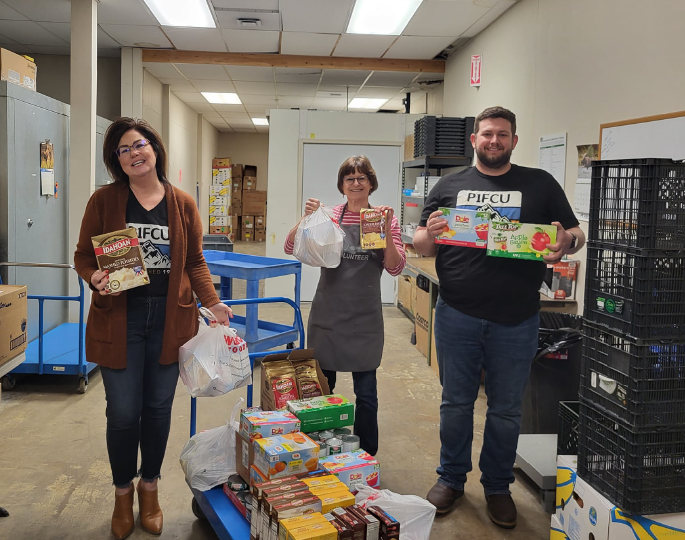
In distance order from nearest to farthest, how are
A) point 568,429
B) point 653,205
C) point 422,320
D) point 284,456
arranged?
1. point 653,205
2. point 284,456
3. point 568,429
4. point 422,320

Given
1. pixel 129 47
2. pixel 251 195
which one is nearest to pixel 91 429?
pixel 129 47

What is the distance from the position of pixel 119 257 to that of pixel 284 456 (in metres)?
0.87

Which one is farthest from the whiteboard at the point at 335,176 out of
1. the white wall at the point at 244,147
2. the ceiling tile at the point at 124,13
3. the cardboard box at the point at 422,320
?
the white wall at the point at 244,147

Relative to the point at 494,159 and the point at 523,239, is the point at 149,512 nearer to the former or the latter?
the point at 523,239

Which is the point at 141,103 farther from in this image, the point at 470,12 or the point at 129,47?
the point at 470,12

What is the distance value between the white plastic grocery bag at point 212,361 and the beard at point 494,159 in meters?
1.20

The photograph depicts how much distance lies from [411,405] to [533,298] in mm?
1877

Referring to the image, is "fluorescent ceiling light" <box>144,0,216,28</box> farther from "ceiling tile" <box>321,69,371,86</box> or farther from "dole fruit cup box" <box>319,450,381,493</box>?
"dole fruit cup box" <box>319,450,381,493</box>

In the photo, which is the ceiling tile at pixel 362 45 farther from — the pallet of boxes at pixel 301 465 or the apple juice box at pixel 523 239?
the pallet of boxes at pixel 301 465

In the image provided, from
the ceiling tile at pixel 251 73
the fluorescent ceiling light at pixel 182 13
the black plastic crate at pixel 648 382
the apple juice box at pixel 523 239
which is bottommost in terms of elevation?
the black plastic crate at pixel 648 382

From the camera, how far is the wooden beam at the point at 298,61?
7336mm

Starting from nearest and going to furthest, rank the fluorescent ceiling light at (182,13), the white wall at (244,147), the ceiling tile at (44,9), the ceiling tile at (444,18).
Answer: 1. the ceiling tile at (444,18)
2. the fluorescent ceiling light at (182,13)
3. the ceiling tile at (44,9)
4. the white wall at (244,147)

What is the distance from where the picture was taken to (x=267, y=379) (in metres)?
2.41

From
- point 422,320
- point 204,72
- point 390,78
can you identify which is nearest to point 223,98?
point 204,72
